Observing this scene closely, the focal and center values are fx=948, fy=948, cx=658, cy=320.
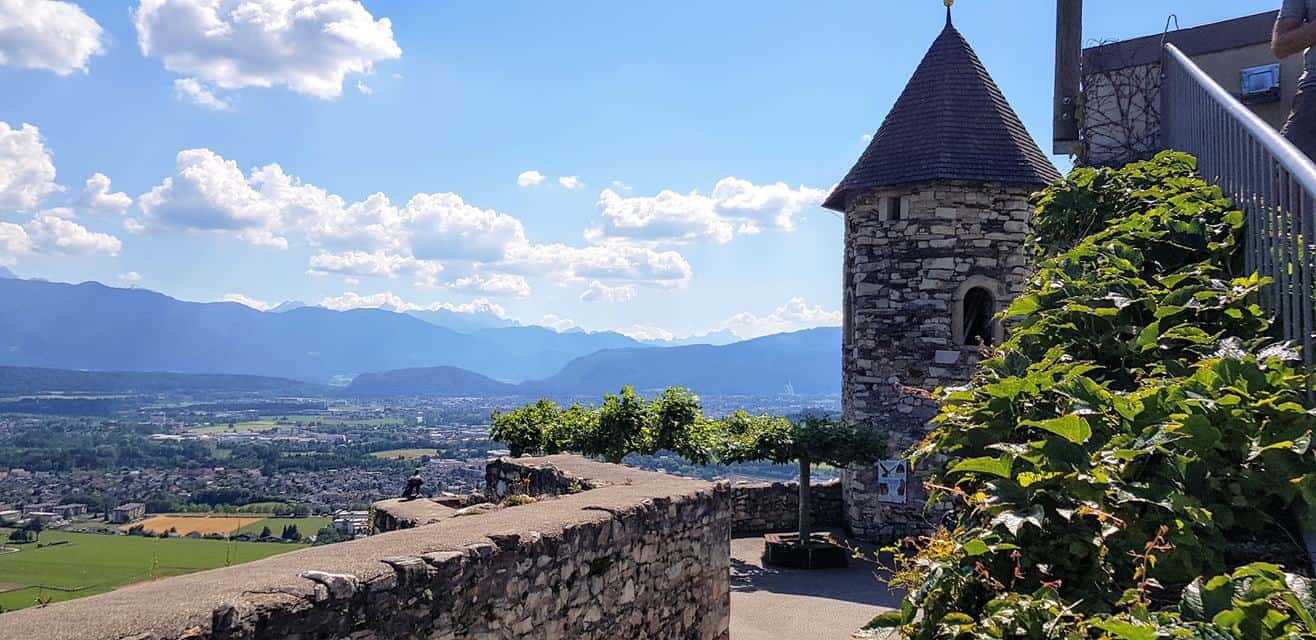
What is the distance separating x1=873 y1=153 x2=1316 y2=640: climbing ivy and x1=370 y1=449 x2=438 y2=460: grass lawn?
64669 millimetres

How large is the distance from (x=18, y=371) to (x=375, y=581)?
19716cm

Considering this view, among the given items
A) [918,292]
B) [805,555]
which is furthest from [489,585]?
[918,292]

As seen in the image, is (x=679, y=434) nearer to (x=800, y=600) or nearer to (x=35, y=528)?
(x=800, y=600)

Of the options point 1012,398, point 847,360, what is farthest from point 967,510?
point 847,360

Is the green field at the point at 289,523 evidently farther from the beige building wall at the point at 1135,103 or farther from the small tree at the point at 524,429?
the beige building wall at the point at 1135,103

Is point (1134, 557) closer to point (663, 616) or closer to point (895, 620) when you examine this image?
→ point (895, 620)

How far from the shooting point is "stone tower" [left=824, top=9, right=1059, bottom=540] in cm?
1599

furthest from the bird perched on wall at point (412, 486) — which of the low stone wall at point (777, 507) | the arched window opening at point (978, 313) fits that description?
the arched window opening at point (978, 313)

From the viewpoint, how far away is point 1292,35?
6363 mm

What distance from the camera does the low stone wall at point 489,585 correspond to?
3.10 metres

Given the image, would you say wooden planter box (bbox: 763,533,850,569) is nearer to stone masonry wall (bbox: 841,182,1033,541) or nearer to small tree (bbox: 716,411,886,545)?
small tree (bbox: 716,411,886,545)

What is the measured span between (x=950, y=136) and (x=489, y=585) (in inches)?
550

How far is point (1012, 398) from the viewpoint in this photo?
148 inches

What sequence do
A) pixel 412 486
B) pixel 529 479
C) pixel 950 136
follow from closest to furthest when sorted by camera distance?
pixel 529 479
pixel 412 486
pixel 950 136
